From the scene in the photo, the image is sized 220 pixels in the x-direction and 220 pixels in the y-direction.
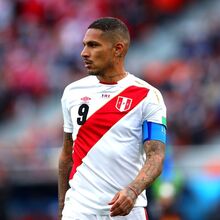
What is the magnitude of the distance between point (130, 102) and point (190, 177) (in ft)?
24.5

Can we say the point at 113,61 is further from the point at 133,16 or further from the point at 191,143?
the point at 133,16

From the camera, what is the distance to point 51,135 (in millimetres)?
18281

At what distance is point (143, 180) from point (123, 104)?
0.69 metres

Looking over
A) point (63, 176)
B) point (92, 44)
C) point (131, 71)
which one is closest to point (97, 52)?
point (92, 44)

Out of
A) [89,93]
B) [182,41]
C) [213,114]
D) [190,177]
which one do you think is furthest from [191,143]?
[89,93]

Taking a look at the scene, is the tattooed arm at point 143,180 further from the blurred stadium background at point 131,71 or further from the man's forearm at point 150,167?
the blurred stadium background at point 131,71

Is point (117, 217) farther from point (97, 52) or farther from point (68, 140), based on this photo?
point (97, 52)

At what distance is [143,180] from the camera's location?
24.0ft

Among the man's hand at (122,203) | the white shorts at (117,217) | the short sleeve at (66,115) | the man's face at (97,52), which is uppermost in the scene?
the man's face at (97,52)

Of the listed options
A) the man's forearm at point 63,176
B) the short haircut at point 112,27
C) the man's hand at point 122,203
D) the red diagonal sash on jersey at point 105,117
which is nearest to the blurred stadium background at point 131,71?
the man's forearm at point 63,176

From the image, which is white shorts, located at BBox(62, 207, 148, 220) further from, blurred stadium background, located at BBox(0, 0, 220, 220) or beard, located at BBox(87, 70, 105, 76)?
blurred stadium background, located at BBox(0, 0, 220, 220)

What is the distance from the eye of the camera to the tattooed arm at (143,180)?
279 inches

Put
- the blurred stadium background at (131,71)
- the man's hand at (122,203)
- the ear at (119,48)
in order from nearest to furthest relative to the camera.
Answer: the man's hand at (122,203)
the ear at (119,48)
the blurred stadium background at (131,71)

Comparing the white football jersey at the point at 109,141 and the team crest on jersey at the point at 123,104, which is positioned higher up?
the team crest on jersey at the point at 123,104
